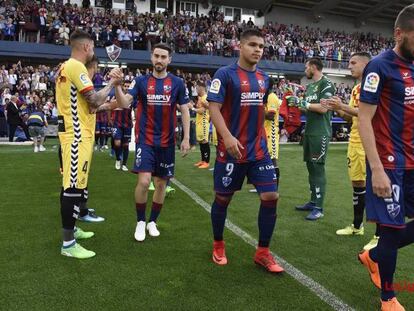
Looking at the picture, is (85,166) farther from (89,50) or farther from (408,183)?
(408,183)

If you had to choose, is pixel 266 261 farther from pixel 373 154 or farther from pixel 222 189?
pixel 373 154

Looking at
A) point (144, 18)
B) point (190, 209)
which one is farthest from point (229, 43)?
point (190, 209)

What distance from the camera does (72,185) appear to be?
418cm

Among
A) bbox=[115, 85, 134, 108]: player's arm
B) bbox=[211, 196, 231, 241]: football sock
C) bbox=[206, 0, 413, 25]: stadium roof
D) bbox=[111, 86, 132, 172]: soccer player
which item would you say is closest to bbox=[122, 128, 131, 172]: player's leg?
bbox=[111, 86, 132, 172]: soccer player

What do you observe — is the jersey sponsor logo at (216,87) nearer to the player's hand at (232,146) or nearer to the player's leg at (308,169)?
the player's hand at (232,146)

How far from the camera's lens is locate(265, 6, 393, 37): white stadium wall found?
137 feet

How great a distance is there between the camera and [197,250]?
179 inches

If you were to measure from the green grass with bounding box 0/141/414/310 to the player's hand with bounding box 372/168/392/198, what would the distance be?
1010mm

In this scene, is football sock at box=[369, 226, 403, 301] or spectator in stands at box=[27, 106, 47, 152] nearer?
football sock at box=[369, 226, 403, 301]

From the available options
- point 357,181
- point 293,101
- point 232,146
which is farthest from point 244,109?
point 293,101

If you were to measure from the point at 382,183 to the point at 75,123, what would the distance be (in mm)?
2836

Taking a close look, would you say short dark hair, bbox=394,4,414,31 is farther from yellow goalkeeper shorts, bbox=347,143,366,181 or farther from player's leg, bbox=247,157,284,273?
yellow goalkeeper shorts, bbox=347,143,366,181

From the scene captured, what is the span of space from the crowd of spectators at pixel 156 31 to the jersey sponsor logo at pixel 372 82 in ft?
74.8

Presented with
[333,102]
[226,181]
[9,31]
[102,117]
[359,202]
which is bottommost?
[359,202]
